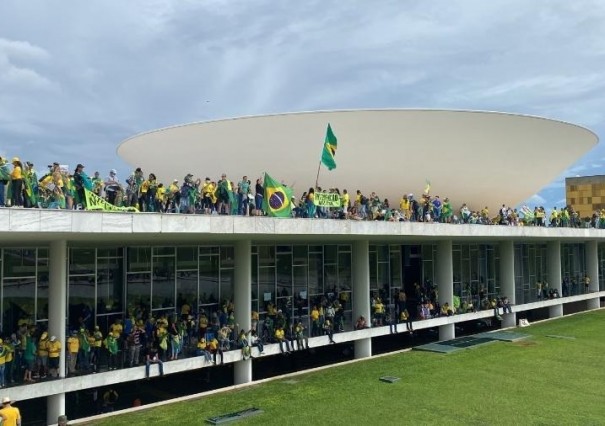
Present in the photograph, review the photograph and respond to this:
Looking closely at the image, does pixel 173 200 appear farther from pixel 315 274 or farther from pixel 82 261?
pixel 315 274

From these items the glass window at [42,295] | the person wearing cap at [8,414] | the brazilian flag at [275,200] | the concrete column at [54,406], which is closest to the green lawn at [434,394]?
the concrete column at [54,406]

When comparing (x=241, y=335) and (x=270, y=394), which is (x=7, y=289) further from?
(x=270, y=394)

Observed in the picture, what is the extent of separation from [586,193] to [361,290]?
42115 mm

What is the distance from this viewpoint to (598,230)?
1188 inches

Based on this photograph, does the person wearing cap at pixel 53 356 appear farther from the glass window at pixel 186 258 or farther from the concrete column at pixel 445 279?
the concrete column at pixel 445 279

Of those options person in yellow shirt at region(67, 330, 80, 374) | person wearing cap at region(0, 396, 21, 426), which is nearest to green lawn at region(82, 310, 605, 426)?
person in yellow shirt at region(67, 330, 80, 374)

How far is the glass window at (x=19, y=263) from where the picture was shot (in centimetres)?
1436

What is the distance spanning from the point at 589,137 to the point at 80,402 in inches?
1158

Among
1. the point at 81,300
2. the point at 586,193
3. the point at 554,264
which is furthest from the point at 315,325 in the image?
the point at 586,193

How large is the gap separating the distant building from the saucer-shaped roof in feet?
91.0

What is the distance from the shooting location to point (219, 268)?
18.7 m

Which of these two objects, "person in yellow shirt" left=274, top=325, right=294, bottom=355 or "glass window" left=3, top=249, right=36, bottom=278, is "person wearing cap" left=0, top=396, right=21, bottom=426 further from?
"person in yellow shirt" left=274, top=325, right=294, bottom=355

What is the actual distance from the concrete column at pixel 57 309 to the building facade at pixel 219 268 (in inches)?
0.9

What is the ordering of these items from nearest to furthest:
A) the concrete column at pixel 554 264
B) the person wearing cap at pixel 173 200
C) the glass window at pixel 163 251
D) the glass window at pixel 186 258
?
the person wearing cap at pixel 173 200 → the glass window at pixel 163 251 → the glass window at pixel 186 258 → the concrete column at pixel 554 264
